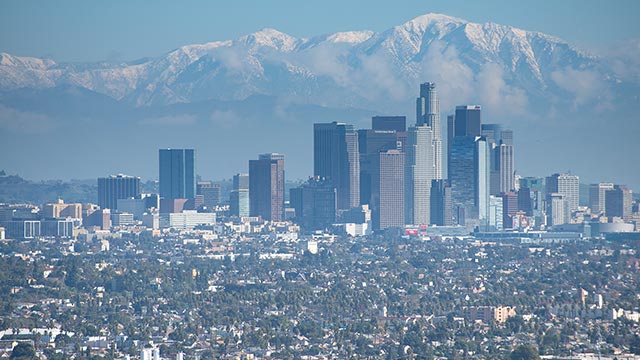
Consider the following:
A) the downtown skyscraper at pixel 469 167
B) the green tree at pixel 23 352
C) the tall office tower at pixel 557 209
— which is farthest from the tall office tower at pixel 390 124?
the green tree at pixel 23 352

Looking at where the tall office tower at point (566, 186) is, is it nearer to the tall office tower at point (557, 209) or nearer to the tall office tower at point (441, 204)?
the tall office tower at point (557, 209)

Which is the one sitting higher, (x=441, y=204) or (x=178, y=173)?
(x=178, y=173)

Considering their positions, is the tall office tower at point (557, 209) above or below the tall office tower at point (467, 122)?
below

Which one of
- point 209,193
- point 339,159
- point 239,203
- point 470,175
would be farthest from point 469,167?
point 209,193

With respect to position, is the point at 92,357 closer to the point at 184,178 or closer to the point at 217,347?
the point at 217,347

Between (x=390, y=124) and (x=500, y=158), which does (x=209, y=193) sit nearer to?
(x=390, y=124)

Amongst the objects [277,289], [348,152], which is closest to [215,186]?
[348,152]

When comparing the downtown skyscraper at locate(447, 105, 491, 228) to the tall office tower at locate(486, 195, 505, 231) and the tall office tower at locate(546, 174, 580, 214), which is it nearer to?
the tall office tower at locate(486, 195, 505, 231)
